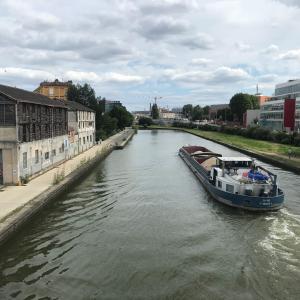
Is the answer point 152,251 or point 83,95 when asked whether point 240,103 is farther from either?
point 152,251

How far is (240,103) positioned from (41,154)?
4735 inches

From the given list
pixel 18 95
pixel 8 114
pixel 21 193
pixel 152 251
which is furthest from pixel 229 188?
pixel 18 95

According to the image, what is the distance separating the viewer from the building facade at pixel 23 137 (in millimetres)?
28297

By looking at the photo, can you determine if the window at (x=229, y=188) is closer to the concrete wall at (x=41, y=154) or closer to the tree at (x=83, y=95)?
the concrete wall at (x=41, y=154)

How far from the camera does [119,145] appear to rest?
70.2 m

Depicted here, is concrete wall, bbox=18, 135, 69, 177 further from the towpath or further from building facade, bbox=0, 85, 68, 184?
the towpath

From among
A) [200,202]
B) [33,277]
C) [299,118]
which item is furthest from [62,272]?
[299,118]

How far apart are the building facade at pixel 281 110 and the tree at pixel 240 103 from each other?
22.5 meters

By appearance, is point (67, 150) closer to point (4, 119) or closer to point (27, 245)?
point (4, 119)

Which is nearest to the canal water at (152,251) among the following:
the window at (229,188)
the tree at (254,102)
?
the window at (229,188)

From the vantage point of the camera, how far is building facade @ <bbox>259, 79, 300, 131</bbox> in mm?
90625

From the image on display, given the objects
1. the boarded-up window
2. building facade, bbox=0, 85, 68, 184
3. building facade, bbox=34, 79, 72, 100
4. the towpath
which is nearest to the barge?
the towpath

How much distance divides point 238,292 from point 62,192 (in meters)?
17.5

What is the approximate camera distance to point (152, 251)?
1739cm
